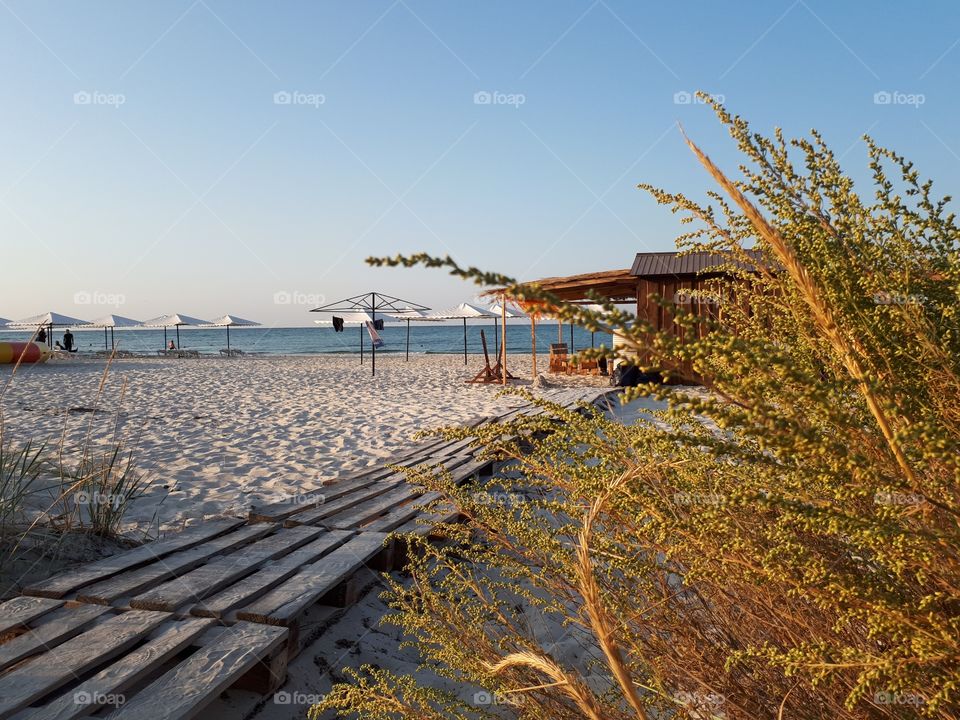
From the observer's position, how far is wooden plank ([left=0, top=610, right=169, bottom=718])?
1.85 meters

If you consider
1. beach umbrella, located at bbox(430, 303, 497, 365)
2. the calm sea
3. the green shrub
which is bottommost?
the calm sea

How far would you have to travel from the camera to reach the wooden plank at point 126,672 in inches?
70.5

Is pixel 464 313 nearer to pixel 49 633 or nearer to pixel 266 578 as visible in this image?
pixel 266 578

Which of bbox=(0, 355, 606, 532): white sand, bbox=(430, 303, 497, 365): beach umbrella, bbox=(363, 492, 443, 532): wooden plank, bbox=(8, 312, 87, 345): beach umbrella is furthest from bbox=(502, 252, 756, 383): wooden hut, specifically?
bbox=(8, 312, 87, 345): beach umbrella

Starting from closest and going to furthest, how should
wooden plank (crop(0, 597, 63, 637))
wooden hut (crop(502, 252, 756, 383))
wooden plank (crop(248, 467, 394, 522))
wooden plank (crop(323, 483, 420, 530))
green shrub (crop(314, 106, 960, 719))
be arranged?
green shrub (crop(314, 106, 960, 719)) < wooden plank (crop(0, 597, 63, 637)) < wooden plank (crop(323, 483, 420, 530)) < wooden plank (crop(248, 467, 394, 522)) < wooden hut (crop(502, 252, 756, 383))

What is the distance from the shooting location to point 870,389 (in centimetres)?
64

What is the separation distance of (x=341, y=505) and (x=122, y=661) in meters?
1.92

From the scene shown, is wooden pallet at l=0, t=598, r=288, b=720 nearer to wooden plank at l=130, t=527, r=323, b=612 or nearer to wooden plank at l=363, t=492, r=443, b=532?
wooden plank at l=130, t=527, r=323, b=612

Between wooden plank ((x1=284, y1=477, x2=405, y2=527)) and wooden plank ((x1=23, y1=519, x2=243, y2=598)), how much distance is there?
1.22 ft

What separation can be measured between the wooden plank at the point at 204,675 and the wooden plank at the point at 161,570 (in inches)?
25.1

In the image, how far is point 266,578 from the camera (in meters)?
2.73

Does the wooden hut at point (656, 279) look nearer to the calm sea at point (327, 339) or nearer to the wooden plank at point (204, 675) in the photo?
Answer: the wooden plank at point (204, 675)

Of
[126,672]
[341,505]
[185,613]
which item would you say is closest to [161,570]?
[185,613]

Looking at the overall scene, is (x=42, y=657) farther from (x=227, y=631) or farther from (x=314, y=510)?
(x=314, y=510)
